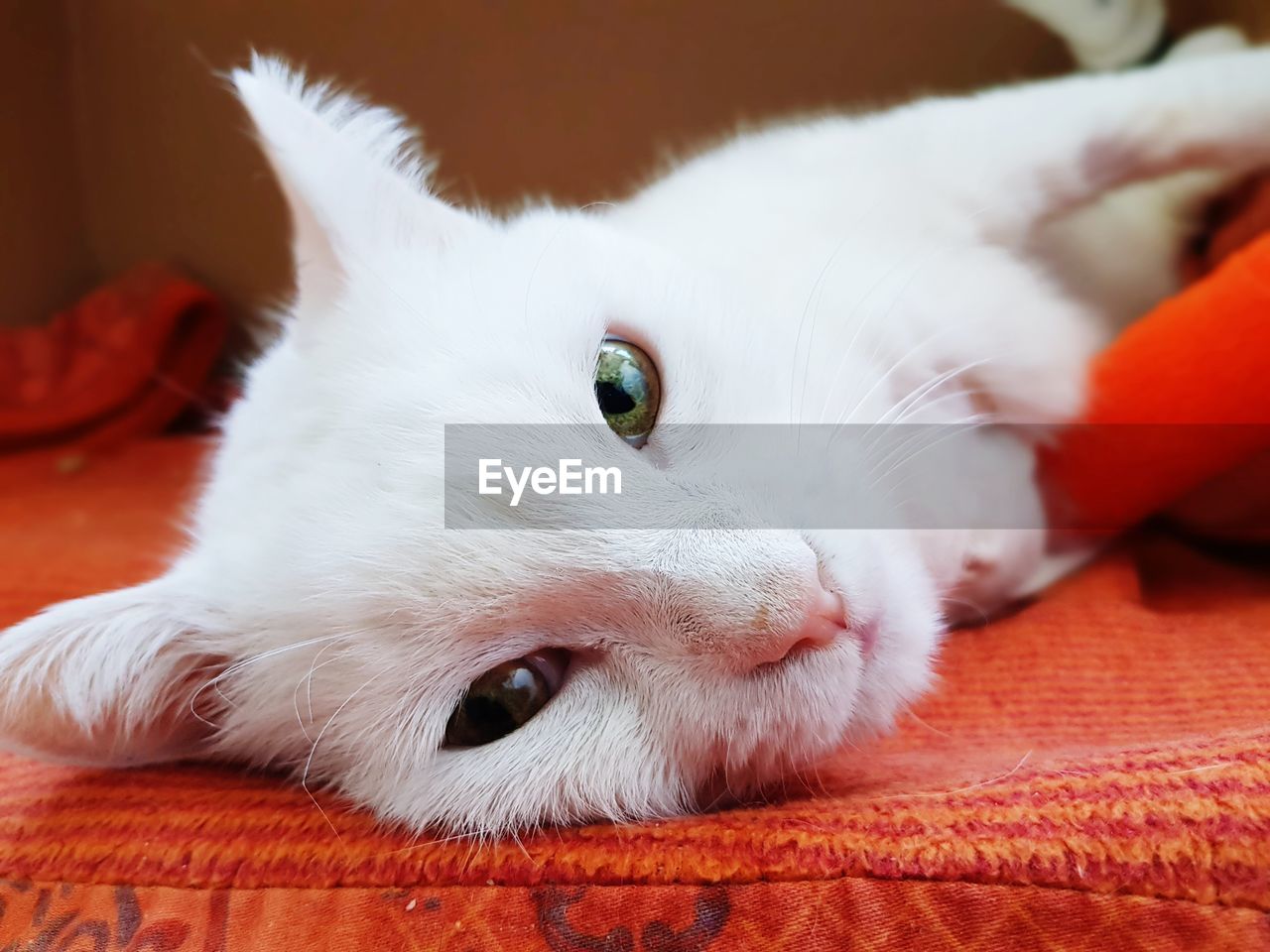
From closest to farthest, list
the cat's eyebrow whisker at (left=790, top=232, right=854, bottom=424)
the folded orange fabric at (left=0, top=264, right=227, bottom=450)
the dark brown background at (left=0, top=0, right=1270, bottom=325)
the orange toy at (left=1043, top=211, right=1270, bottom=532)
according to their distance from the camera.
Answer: the cat's eyebrow whisker at (left=790, top=232, right=854, bottom=424)
the orange toy at (left=1043, top=211, right=1270, bottom=532)
the dark brown background at (left=0, top=0, right=1270, bottom=325)
the folded orange fabric at (left=0, top=264, right=227, bottom=450)

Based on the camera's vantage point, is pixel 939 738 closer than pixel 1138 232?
Yes

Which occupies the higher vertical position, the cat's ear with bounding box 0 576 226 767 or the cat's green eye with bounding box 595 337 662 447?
the cat's green eye with bounding box 595 337 662 447

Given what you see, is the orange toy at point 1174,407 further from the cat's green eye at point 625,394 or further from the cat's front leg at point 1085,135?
the cat's green eye at point 625,394

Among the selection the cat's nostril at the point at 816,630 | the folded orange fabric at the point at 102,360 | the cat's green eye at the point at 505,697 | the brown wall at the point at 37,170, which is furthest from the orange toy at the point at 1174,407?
the brown wall at the point at 37,170

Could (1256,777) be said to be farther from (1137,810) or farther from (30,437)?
(30,437)

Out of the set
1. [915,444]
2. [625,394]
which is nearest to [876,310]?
[915,444]

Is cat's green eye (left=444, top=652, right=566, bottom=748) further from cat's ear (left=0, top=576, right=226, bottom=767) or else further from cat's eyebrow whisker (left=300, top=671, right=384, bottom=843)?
cat's ear (left=0, top=576, right=226, bottom=767)

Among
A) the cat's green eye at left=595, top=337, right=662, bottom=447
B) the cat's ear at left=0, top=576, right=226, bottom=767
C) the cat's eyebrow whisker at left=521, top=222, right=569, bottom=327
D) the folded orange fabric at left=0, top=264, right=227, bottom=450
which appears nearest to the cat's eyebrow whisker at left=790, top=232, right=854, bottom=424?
the cat's green eye at left=595, top=337, right=662, bottom=447

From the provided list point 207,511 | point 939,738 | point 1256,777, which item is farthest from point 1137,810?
point 207,511
